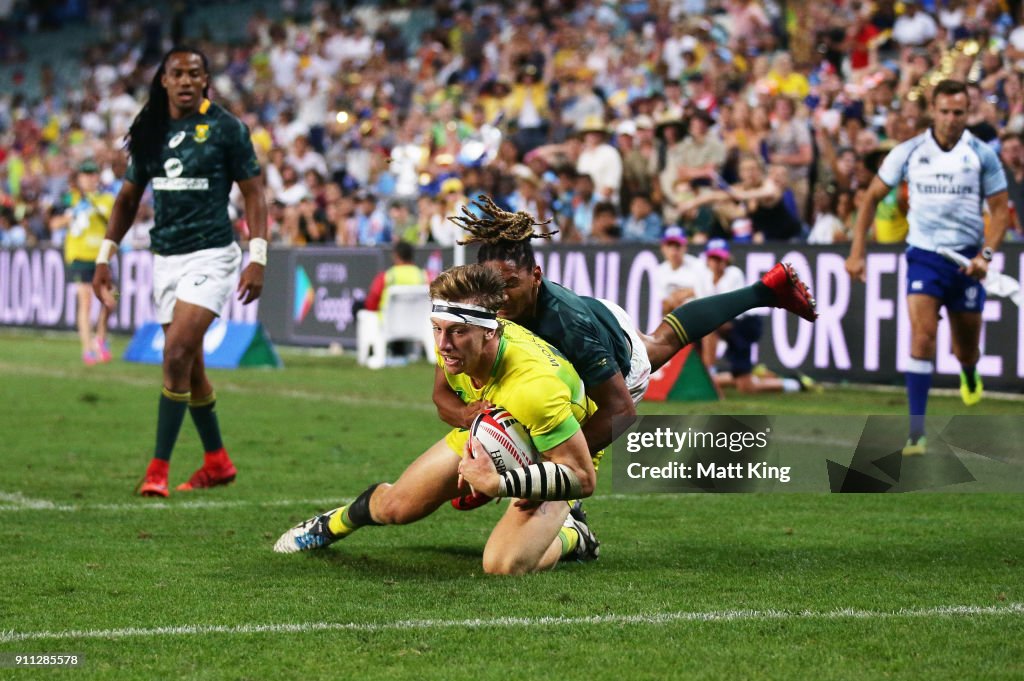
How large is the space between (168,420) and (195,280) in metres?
0.78

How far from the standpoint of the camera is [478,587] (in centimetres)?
592

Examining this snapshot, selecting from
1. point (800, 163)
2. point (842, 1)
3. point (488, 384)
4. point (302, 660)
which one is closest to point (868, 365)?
point (800, 163)

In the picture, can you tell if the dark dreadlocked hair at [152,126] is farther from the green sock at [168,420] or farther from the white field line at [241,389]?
the white field line at [241,389]

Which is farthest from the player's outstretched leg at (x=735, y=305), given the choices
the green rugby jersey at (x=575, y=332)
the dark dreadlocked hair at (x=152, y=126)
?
the dark dreadlocked hair at (x=152, y=126)

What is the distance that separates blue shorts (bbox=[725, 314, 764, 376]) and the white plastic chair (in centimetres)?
477

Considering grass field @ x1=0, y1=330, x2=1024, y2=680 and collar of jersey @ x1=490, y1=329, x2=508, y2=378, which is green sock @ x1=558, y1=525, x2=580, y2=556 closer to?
grass field @ x1=0, y1=330, x2=1024, y2=680

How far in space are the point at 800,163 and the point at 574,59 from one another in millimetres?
6665

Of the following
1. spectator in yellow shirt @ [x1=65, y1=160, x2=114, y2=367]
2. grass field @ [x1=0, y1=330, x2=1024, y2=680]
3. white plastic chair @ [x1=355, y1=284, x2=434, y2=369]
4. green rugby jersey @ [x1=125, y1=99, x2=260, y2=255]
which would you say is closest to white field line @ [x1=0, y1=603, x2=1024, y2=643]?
grass field @ [x1=0, y1=330, x2=1024, y2=680]

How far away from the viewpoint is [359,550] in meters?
6.82

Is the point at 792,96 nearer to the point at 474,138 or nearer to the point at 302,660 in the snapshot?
the point at 474,138

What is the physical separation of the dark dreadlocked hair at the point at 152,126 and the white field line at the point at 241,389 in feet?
16.7

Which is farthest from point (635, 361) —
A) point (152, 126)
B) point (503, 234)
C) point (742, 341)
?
point (742, 341)

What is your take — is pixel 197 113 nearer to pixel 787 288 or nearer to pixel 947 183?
pixel 787 288

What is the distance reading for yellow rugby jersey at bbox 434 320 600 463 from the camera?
18.9ft
